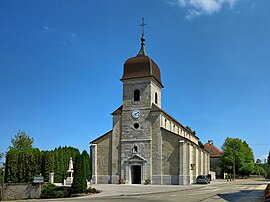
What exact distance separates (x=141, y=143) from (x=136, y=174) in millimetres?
4146

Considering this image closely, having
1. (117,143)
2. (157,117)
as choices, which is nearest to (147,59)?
(157,117)

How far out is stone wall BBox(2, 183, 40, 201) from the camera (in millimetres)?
27328

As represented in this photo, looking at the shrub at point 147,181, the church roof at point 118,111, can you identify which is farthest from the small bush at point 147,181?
the church roof at point 118,111

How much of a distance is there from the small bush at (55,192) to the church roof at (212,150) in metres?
64.7

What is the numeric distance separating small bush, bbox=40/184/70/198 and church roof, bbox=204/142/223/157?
2546 inches

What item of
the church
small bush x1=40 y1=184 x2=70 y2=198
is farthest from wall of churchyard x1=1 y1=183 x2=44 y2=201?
the church

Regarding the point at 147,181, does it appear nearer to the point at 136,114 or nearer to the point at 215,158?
the point at 136,114

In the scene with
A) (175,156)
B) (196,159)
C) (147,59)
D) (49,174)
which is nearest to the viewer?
(49,174)

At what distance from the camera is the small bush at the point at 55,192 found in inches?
1028

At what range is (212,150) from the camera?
88812 millimetres

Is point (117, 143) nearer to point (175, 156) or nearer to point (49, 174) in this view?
point (175, 156)

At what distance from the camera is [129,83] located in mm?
45188

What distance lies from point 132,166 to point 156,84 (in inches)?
451

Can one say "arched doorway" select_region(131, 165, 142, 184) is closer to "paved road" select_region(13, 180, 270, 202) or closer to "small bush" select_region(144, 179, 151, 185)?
"small bush" select_region(144, 179, 151, 185)
